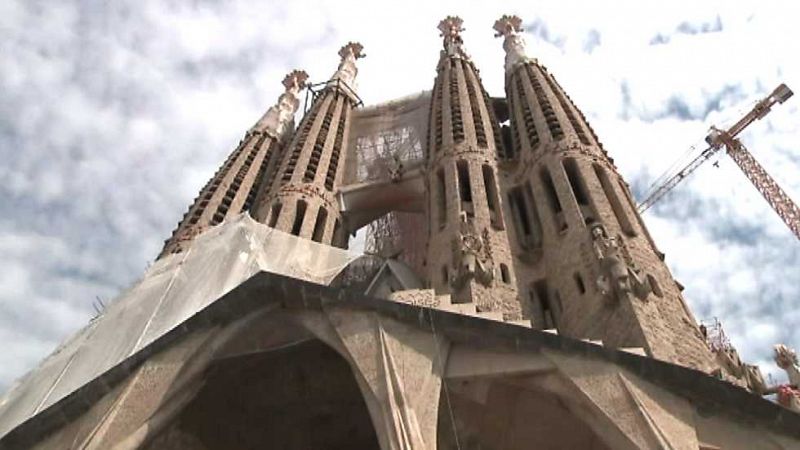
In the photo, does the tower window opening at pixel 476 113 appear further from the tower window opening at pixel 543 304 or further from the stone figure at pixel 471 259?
Answer: the tower window opening at pixel 543 304

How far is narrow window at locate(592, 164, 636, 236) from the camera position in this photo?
16672 mm

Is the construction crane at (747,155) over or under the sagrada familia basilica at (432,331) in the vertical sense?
over

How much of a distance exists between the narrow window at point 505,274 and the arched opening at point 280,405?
5062mm

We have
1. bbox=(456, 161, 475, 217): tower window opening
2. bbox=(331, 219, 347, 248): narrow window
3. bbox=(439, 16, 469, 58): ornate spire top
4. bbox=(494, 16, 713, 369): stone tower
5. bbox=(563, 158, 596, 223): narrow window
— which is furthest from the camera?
bbox=(439, 16, 469, 58): ornate spire top

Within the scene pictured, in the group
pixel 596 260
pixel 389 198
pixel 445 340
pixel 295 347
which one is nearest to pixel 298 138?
pixel 389 198

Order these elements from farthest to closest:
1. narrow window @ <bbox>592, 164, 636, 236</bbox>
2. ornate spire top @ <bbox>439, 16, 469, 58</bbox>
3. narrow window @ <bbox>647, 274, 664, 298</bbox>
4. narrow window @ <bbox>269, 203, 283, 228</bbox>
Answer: ornate spire top @ <bbox>439, 16, 469, 58</bbox>, narrow window @ <bbox>269, 203, 283, 228</bbox>, narrow window @ <bbox>592, 164, 636, 236</bbox>, narrow window @ <bbox>647, 274, 664, 298</bbox>

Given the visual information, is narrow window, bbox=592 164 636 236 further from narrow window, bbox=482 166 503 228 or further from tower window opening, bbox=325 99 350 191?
tower window opening, bbox=325 99 350 191

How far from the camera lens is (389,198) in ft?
81.7

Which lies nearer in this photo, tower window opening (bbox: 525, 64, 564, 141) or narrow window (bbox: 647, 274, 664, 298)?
narrow window (bbox: 647, 274, 664, 298)

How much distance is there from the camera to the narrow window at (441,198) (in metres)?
19.5

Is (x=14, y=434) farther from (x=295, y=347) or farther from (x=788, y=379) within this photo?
(x=788, y=379)

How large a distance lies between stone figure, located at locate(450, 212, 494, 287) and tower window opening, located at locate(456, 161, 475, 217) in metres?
1.99

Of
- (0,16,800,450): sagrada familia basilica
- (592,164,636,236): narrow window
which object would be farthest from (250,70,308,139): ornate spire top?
(592,164,636,236): narrow window

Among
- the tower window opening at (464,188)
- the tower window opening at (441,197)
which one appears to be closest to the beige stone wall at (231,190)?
the tower window opening at (441,197)
